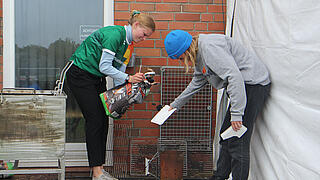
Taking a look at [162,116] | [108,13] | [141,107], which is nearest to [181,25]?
[108,13]

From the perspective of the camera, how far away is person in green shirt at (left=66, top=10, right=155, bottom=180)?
119 inches

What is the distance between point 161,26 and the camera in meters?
3.63

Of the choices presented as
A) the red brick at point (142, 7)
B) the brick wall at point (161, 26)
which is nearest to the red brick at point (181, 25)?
the brick wall at point (161, 26)

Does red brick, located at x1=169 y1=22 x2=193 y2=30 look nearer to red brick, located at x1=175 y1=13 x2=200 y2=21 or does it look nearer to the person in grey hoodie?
red brick, located at x1=175 y1=13 x2=200 y2=21

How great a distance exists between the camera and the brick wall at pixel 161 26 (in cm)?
361

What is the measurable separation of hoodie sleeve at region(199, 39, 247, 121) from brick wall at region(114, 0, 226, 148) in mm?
1284

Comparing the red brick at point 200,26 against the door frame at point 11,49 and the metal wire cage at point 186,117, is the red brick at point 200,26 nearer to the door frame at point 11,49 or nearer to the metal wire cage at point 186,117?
the metal wire cage at point 186,117

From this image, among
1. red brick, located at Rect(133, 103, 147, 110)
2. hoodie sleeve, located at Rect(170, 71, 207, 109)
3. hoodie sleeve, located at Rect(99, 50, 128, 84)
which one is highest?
hoodie sleeve, located at Rect(99, 50, 128, 84)

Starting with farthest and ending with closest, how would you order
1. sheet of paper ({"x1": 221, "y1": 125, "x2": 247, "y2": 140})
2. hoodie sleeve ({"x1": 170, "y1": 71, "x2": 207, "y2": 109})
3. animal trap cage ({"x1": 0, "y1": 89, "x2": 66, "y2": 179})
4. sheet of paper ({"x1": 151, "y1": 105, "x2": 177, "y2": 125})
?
hoodie sleeve ({"x1": 170, "y1": 71, "x2": 207, "y2": 109}) < sheet of paper ({"x1": 151, "y1": 105, "x2": 177, "y2": 125}) < animal trap cage ({"x1": 0, "y1": 89, "x2": 66, "y2": 179}) < sheet of paper ({"x1": 221, "y1": 125, "x2": 247, "y2": 140})

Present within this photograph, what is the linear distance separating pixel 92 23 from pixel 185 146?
160 centimetres

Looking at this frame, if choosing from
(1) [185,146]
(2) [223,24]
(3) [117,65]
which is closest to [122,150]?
(1) [185,146]

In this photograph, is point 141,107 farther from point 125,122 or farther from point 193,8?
point 193,8

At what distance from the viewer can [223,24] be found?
3686 millimetres

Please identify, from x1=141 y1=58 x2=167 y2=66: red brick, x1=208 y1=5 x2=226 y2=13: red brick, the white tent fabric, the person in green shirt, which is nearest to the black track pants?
the person in green shirt
